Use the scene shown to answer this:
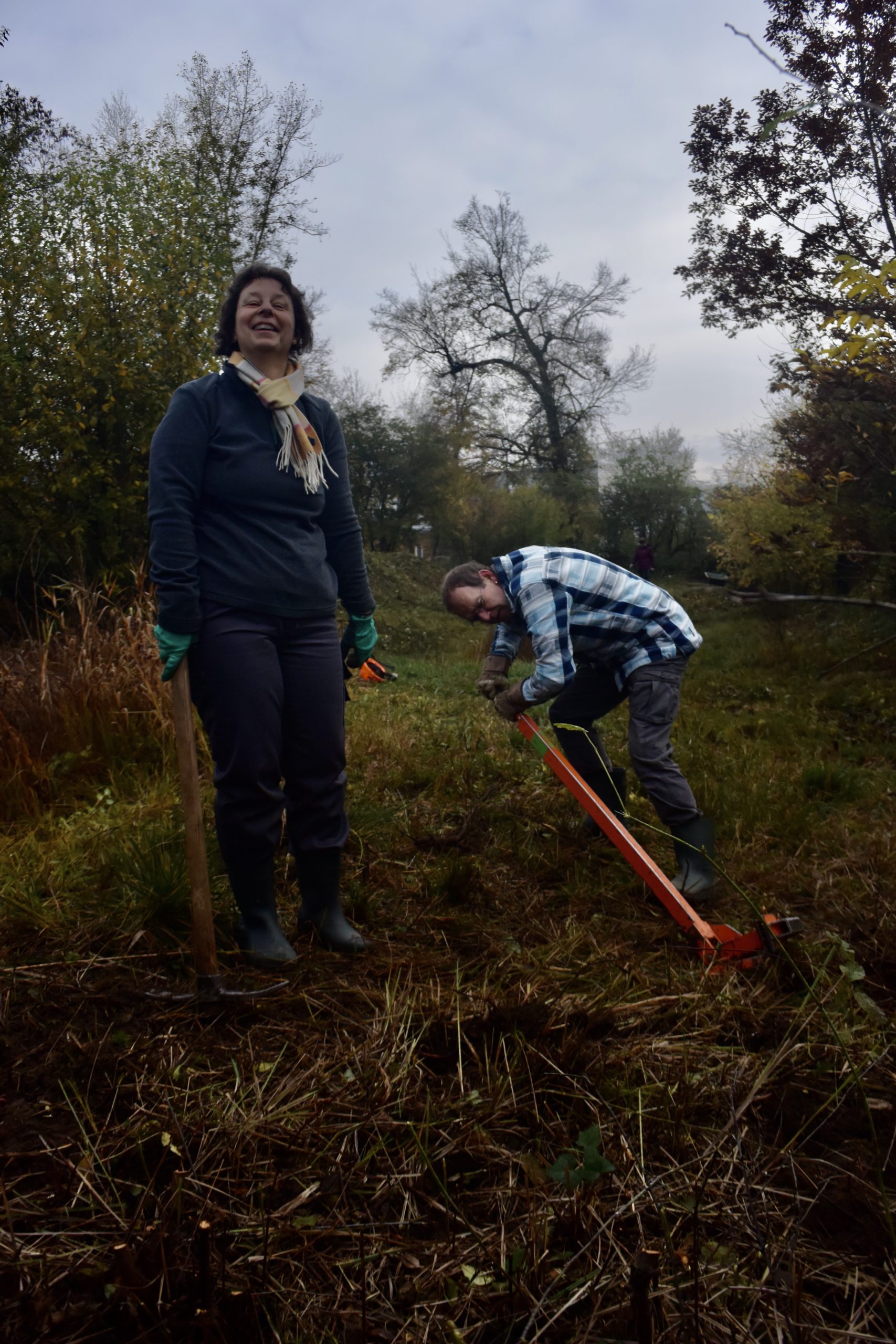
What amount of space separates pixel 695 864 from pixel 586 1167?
68.9 inches

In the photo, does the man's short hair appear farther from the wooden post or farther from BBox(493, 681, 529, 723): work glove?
the wooden post

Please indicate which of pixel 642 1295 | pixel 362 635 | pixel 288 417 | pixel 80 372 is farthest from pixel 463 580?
pixel 80 372

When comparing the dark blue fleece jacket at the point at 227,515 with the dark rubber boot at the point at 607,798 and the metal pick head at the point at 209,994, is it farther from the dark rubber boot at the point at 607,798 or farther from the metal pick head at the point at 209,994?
the dark rubber boot at the point at 607,798

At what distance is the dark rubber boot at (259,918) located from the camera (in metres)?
2.46

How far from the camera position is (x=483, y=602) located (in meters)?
3.45

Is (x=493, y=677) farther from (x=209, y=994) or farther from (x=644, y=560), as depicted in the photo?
(x=644, y=560)

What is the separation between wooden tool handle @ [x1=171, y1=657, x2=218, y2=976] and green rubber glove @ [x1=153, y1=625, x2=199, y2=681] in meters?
0.11

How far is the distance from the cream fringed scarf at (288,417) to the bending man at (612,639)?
933 millimetres

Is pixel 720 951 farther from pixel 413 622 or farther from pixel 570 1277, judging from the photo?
pixel 413 622

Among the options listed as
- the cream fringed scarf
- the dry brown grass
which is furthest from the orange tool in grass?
the dry brown grass

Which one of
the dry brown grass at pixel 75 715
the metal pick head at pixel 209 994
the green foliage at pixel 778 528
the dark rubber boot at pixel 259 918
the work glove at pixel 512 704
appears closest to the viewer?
the metal pick head at pixel 209 994

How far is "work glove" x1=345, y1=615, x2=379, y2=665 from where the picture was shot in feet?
9.85

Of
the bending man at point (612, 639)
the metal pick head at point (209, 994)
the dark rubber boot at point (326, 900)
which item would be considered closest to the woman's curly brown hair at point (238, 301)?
the bending man at point (612, 639)

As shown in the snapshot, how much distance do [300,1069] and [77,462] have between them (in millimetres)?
7958
